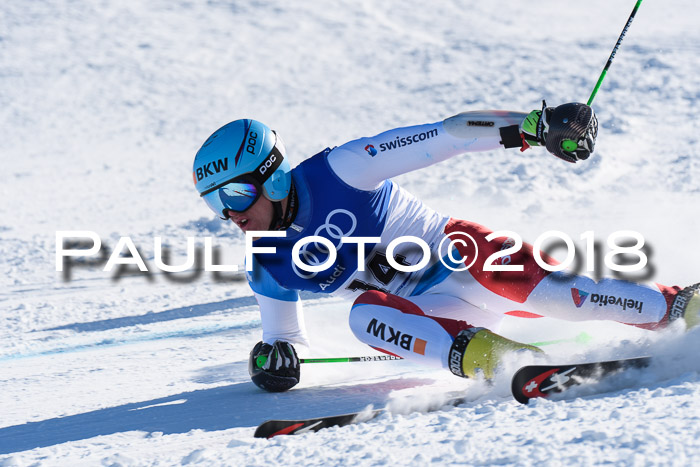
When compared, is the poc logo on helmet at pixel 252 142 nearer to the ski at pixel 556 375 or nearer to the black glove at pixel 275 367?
the black glove at pixel 275 367

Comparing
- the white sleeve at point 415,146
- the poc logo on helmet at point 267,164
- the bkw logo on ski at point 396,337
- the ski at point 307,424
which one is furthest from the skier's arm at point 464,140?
the ski at point 307,424

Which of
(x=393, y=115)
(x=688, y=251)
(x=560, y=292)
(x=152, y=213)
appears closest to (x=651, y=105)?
(x=393, y=115)

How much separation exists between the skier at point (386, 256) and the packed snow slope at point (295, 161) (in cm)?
19

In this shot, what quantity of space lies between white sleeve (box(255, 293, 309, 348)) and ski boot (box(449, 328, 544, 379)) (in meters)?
0.93

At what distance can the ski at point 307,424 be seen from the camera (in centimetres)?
261

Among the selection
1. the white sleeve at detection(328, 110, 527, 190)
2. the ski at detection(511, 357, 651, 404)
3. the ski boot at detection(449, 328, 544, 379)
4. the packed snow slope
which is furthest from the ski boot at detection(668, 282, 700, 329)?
the white sleeve at detection(328, 110, 527, 190)

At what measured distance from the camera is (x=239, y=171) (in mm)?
3264

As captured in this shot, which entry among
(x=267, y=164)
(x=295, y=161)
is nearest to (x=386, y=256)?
(x=267, y=164)

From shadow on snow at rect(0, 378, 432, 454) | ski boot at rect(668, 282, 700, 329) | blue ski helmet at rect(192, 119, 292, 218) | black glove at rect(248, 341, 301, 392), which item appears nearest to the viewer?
shadow on snow at rect(0, 378, 432, 454)

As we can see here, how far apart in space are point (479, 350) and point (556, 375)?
1.05ft

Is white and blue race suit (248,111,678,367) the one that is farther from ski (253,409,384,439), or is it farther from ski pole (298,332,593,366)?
ski (253,409,384,439)

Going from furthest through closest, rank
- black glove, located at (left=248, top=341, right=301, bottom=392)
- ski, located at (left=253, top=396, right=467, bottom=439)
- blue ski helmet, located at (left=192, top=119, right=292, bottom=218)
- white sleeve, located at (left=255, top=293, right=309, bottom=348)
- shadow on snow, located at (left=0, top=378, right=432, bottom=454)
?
white sleeve, located at (left=255, top=293, right=309, bottom=348)
black glove, located at (left=248, top=341, right=301, bottom=392)
blue ski helmet, located at (left=192, top=119, right=292, bottom=218)
shadow on snow, located at (left=0, top=378, right=432, bottom=454)
ski, located at (left=253, top=396, right=467, bottom=439)

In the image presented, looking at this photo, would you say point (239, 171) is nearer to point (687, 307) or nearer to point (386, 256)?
point (386, 256)

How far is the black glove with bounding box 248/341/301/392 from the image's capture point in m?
3.46
